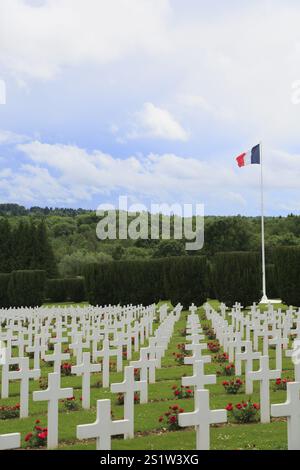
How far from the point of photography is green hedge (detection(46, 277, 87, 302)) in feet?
152

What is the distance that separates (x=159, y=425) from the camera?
24.6 feet

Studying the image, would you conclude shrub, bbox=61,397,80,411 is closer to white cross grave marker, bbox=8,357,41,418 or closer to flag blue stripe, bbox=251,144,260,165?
white cross grave marker, bbox=8,357,41,418

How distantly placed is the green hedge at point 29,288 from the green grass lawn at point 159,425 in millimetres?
25161

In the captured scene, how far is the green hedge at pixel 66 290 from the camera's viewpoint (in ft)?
152

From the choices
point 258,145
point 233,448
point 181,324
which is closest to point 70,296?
point 258,145

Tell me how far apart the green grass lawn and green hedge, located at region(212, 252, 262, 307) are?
16358mm

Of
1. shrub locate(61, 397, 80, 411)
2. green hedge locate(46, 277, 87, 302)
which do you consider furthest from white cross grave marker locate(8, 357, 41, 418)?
green hedge locate(46, 277, 87, 302)

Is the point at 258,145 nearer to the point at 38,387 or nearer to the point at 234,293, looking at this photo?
the point at 234,293

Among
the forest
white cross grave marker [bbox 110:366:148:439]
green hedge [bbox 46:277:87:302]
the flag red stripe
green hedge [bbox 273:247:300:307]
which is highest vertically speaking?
the flag red stripe

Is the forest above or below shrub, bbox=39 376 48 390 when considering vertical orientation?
above

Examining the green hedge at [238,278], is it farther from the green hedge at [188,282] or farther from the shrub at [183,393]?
the shrub at [183,393]

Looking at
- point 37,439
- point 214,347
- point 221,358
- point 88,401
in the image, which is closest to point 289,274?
point 214,347

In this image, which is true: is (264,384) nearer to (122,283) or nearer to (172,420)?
(172,420)
